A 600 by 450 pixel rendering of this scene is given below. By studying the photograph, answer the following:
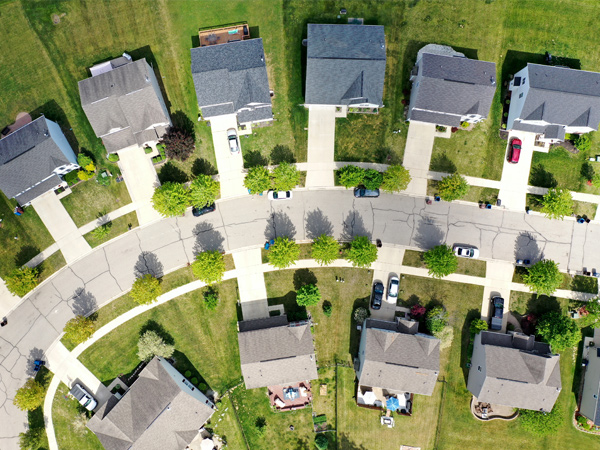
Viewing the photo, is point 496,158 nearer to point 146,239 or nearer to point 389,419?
point 389,419

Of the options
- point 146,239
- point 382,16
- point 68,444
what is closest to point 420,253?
point 382,16

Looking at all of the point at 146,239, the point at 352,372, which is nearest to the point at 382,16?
the point at 146,239

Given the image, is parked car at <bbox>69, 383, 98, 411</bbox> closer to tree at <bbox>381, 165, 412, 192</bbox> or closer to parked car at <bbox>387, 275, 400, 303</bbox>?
parked car at <bbox>387, 275, 400, 303</bbox>

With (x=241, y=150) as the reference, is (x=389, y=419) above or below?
below

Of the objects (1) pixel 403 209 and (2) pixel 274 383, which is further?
(1) pixel 403 209

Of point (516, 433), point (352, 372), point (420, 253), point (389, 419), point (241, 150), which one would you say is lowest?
point (516, 433)
